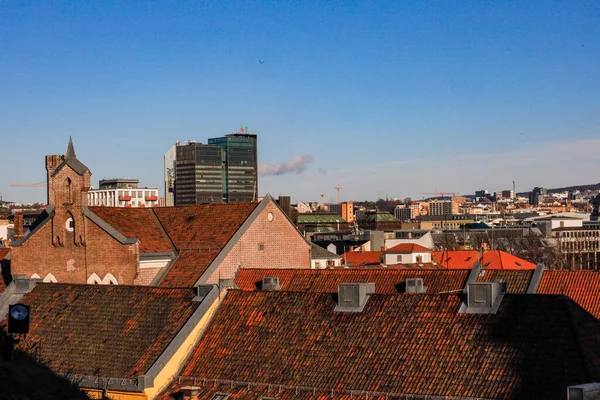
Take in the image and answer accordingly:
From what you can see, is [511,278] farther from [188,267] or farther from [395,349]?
[395,349]

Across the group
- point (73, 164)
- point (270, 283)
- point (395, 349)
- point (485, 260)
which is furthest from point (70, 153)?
point (485, 260)

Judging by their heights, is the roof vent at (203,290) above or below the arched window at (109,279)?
above

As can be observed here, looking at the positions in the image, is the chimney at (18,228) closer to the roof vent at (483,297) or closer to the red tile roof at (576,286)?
the red tile roof at (576,286)

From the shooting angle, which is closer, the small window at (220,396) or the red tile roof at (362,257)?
the small window at (220,396)

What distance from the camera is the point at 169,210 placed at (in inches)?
2178

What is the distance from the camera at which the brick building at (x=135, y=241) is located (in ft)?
162

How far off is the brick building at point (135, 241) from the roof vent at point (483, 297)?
709 inches

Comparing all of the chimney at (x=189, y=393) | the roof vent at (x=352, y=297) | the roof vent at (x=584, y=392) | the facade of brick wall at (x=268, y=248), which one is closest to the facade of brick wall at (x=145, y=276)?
the facade of brick wall at (x=268, y=248)

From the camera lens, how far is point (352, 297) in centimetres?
3559

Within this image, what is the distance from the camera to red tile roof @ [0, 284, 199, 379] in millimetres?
36469

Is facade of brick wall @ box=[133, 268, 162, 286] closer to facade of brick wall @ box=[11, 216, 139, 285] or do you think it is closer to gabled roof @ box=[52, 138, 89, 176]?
facade of brick wall @ box=[11, 216, 139, 285]

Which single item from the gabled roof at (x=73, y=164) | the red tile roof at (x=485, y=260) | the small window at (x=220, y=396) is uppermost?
the gabled roof at (x=73, y=164)

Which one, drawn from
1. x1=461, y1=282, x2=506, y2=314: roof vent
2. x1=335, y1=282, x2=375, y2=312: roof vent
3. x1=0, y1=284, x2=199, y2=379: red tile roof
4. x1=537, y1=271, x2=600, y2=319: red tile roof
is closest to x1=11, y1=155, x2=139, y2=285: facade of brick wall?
x1=0, y1=284, x2=199, y2=379: red tile roof

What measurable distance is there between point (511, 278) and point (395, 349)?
57.9ft
